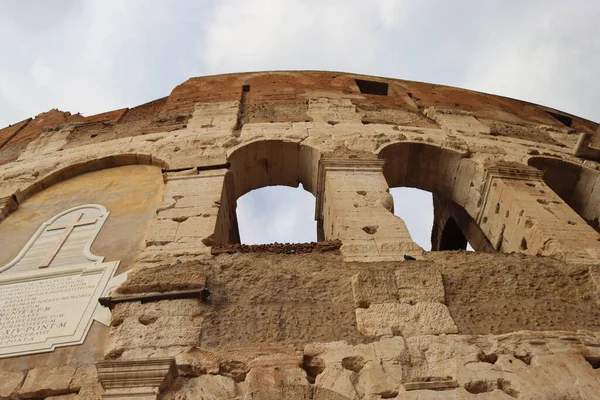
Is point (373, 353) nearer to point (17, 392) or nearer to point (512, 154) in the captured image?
point (17, 392)

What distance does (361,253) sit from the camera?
4410 millimetres

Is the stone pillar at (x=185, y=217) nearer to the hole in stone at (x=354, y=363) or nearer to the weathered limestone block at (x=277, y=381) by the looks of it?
the weathered limestone block at (x=277, y=381)

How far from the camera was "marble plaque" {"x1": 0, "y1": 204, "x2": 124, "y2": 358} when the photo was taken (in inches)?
142

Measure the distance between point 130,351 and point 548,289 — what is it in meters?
3.26

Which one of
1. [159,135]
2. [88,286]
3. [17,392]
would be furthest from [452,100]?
[17,392]

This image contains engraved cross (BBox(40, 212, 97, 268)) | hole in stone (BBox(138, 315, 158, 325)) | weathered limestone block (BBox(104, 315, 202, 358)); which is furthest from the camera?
engraved cross (BBox(40, 212, 97, 268))

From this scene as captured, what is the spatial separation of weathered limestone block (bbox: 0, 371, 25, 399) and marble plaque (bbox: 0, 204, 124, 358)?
0.62ft

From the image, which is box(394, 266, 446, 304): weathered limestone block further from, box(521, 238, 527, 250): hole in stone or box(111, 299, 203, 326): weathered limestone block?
box(521, 238, 527, 250): hole in stone

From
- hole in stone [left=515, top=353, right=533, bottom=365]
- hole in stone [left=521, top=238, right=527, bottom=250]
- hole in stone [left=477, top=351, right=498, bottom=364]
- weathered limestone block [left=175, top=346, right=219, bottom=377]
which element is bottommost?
weathered limestone block [left=175, top=346, right=219, bottom=377]

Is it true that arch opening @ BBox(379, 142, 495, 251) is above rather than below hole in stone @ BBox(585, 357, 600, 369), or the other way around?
above

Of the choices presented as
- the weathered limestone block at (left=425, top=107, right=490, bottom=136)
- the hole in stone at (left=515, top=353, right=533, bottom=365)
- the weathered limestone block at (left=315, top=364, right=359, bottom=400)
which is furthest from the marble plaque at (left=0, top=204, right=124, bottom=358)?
the weathered limestone block at (left=425, top=107, right=490, bottom=136)

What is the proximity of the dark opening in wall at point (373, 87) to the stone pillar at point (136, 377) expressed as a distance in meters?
8.55

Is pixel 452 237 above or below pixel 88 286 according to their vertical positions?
above

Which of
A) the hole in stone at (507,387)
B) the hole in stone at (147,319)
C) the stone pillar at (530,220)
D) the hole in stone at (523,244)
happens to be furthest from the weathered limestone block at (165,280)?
the hole in stone at (523,244)
